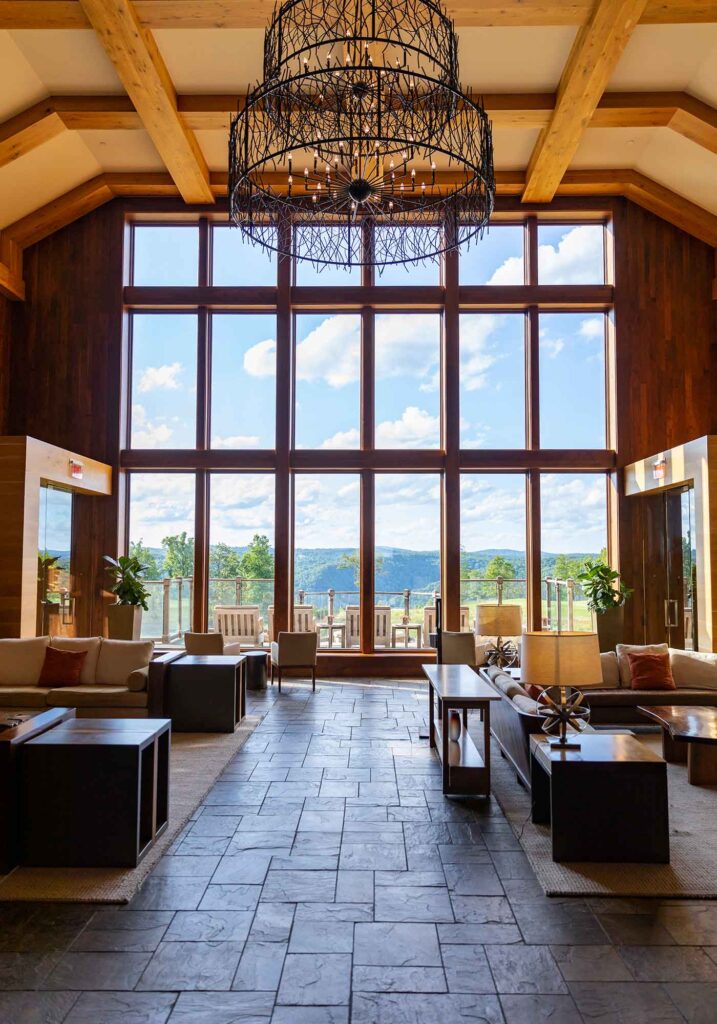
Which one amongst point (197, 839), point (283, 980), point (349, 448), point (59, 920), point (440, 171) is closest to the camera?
point (283, 980)

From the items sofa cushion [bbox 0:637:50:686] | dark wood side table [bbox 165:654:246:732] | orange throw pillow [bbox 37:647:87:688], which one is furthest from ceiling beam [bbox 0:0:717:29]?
dark wood side table [bbox 165:654:246:732]

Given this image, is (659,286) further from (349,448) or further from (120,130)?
(120,130)

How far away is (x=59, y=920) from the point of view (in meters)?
3.22

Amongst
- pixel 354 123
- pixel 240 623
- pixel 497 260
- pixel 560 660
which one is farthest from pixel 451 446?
pixel 560 660

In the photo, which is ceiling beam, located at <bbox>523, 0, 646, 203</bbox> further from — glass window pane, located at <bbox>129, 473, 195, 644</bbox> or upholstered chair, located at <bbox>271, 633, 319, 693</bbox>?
upholstered chair, located at <bbox>271, 633, 319, 693</bbox>

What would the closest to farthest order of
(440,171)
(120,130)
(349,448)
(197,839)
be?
(197,839)
(120,130)
(440,171)
(349,448)

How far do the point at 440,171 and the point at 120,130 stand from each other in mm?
4192

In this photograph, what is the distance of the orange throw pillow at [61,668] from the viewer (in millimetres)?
6977

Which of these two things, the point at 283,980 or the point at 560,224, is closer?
the point at 283,980

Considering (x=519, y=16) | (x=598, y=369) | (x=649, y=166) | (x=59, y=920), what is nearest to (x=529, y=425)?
(x=598, y=369)

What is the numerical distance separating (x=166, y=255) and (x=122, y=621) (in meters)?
5.39

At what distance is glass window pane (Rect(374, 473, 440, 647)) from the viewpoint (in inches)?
424

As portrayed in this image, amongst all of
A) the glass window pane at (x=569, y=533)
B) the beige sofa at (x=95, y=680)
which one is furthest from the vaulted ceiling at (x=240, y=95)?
the beige sofa at (x=95, y=680)

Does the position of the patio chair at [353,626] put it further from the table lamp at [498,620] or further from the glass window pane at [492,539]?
the table lamp at [498,620]
